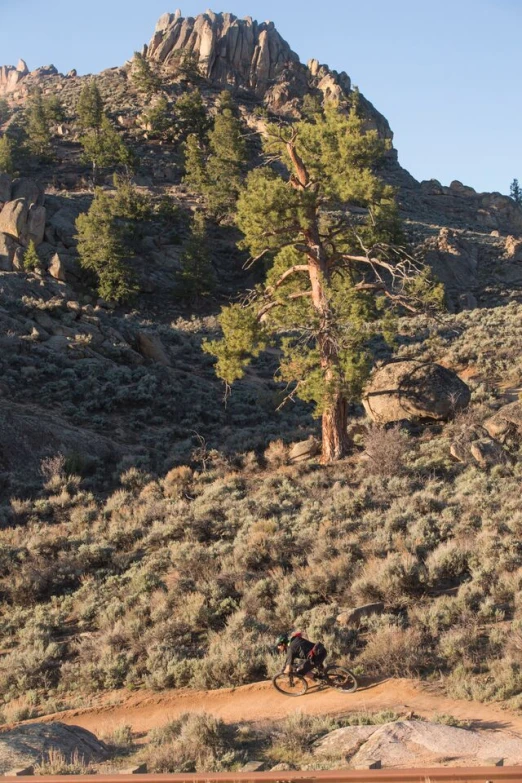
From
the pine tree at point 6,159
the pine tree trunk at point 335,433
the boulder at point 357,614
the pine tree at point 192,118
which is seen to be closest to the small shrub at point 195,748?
the boulder at point 357,614

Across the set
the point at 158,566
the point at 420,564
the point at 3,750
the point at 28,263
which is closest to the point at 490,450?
the point at 420,564

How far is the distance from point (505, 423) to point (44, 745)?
14406mm

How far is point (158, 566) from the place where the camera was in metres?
13.4

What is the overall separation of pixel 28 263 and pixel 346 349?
94.2 feet

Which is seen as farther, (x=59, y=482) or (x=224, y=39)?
(x=224, y=39)

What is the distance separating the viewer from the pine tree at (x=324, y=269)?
Result: 57.1 ft

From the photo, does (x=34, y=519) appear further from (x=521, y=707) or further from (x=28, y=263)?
(x=28, y=263)

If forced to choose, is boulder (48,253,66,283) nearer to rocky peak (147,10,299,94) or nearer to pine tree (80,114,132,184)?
pine tree (80,114,132,184)

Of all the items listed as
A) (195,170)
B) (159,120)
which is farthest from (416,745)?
(159,120)

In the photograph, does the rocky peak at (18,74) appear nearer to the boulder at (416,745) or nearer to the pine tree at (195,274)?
the pine tree at (195,274)

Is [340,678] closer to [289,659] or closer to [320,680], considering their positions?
[320,680]

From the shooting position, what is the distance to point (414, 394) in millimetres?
→ 20172

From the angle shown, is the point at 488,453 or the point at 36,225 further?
the point at 36,225

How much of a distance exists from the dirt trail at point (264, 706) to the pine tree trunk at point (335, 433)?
9.58 m
